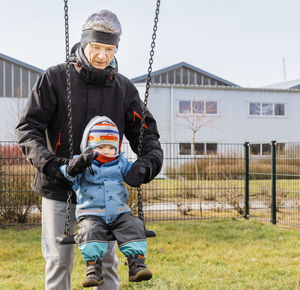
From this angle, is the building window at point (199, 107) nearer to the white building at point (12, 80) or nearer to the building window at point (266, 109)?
the building window at point (266, 109)

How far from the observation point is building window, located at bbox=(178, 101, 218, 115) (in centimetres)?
2100

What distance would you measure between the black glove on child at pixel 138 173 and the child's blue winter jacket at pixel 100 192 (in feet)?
0.25

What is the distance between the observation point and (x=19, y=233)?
24.0 feet

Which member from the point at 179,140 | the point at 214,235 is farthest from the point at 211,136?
the point at 214,235

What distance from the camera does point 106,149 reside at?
2.69 meters

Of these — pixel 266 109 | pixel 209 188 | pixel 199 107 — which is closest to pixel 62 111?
pixel 209 188

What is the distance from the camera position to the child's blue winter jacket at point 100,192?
8.45ft

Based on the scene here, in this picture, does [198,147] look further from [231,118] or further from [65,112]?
[65,112]

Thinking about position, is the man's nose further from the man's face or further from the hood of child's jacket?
the hood of child's jacket

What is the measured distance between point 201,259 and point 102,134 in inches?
137

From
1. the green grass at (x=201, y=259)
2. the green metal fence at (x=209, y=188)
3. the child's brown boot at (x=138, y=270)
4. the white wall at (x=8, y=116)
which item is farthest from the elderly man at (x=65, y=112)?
the white wall at (x=8, y=116)

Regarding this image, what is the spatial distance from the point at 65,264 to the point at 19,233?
4850 millimetres

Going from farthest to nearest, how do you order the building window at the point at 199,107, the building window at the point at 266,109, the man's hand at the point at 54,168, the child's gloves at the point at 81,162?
the building window at the point at 266,109 < the building window at the point at 199,107 < the man's hand at the point at 54,168 < the child's gloves at the point at 81,162

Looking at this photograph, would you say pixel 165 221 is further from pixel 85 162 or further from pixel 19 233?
pixel 85 162
